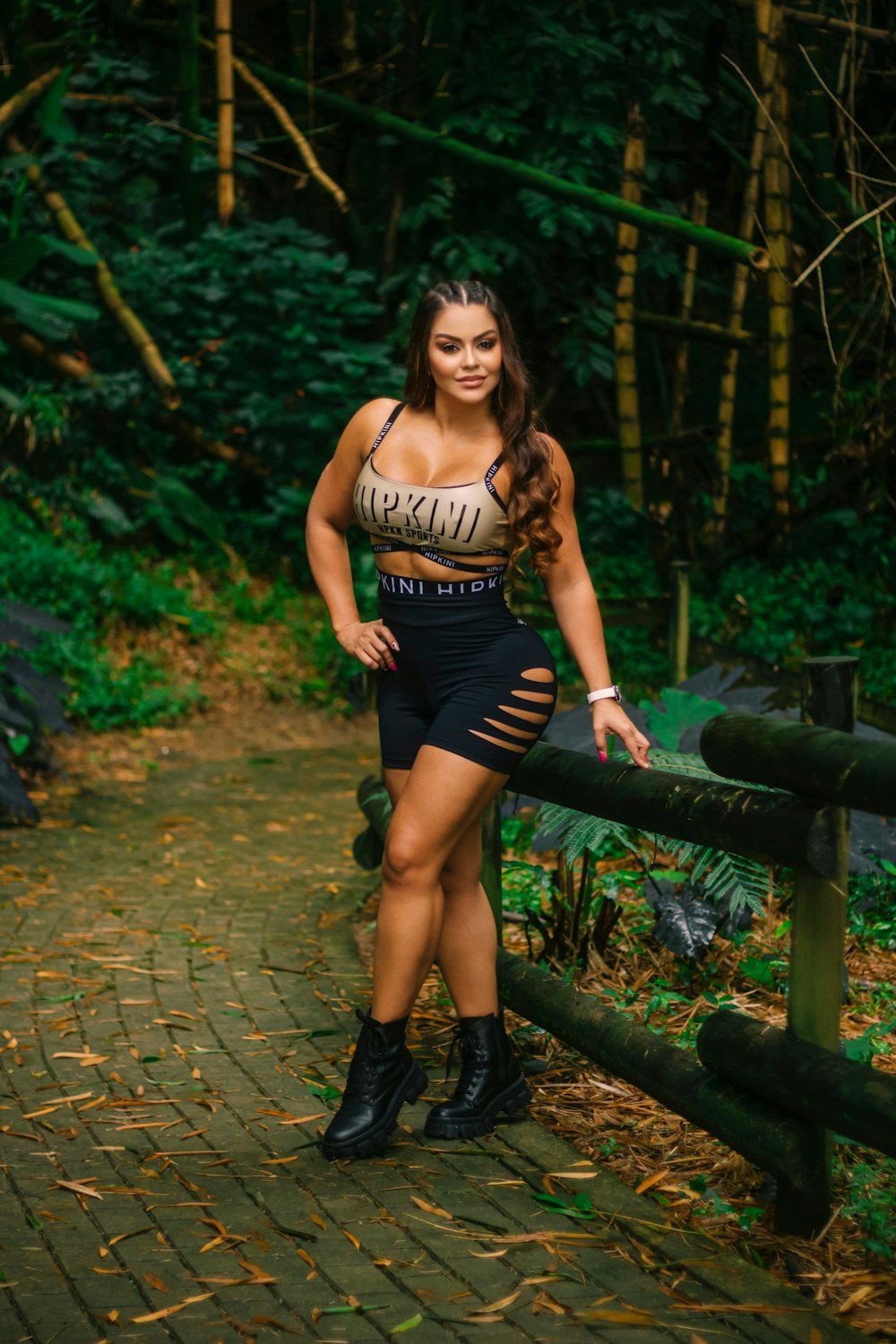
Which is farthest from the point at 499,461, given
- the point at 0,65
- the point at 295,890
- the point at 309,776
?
the point at 0,65

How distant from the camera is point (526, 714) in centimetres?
341

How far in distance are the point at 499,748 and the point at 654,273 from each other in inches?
354

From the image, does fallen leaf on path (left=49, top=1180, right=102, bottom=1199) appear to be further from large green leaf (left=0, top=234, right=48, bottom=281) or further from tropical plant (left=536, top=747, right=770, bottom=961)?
large green leaf (left=0, top=234, right=48, bottom=281)

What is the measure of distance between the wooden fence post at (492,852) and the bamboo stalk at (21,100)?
798 centimetres

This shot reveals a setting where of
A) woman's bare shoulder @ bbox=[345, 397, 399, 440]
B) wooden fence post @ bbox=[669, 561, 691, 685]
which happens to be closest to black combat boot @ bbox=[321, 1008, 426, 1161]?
woman's bare shoulder @ bbox=[345, 397, 399, 440]

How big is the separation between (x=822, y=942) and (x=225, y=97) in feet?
28.3

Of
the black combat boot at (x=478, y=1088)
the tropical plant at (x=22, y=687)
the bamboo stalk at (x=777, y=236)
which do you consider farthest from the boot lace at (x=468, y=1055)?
the bamboo stalk at (x=777, y=236)

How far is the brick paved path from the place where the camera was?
9.00ft

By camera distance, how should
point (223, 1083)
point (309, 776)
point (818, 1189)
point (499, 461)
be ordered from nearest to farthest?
point (818, 1189) < point (499, 461) < point (223, 1083) < point (309, 776)

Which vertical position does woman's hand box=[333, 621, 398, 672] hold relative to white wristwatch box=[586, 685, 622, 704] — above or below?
above

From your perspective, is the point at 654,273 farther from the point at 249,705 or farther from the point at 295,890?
the point at 295,890

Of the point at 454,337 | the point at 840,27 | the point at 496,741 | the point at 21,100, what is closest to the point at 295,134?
the point at 21,100

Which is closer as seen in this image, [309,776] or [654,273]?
[309,776]

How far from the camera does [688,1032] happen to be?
4.06 metres
